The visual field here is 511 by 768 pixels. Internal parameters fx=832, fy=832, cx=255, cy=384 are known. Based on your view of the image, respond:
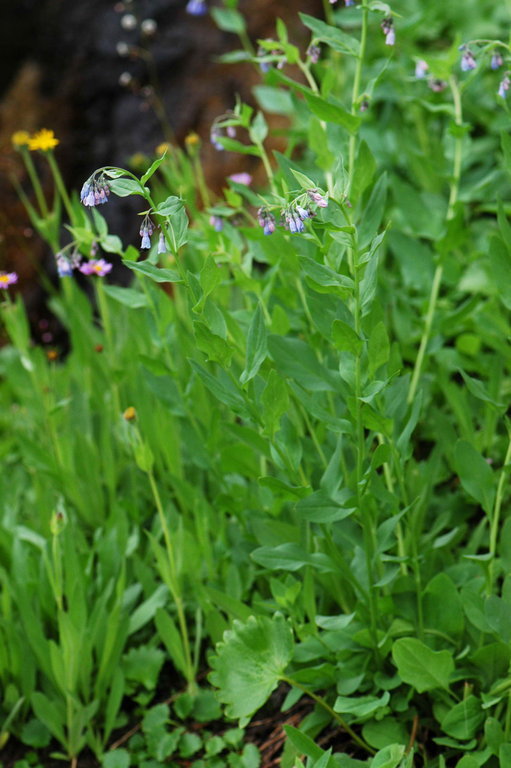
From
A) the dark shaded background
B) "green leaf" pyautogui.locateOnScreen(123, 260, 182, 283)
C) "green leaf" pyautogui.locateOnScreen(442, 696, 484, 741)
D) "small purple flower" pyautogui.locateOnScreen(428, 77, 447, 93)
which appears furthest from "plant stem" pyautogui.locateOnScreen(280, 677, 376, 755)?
the dark shaded background

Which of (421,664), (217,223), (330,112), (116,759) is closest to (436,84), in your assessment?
(330,112)

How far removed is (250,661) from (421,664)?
277 millimetres

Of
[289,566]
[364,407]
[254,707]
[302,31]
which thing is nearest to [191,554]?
[289,566]

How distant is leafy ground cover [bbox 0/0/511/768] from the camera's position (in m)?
1.33

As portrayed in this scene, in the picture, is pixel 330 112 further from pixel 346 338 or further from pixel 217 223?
pixel 346 338

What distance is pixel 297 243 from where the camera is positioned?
1.58 m

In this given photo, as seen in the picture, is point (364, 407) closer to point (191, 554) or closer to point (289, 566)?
point (289, 566)

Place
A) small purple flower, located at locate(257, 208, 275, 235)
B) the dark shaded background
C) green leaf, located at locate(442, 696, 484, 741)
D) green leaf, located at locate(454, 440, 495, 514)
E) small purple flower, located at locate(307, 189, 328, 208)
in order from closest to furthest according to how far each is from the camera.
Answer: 1. small purple flower, located at locate(307, 189, 328, 208)
2. small purple flower, located at locate(257, 208, 275, 235)
3. green leaf, located at locate(442, 696, 484, 741)
4. green leaf, located at locate(454, 440, 495, 514)
5. the dark shaded background

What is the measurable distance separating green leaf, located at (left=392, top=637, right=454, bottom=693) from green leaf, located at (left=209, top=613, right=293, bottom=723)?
0.18 m

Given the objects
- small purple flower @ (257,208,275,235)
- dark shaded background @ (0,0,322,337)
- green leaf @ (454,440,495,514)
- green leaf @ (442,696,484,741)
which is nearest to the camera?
small purple flower @ (257,208,275,235)

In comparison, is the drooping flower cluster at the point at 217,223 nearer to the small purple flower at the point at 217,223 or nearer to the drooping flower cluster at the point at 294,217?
the small purple flower at the point at 217,223

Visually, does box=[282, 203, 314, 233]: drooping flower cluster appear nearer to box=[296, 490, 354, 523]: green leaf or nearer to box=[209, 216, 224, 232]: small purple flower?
box=[296, 490, 354, 523]: green leaf

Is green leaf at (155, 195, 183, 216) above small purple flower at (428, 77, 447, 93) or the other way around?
above

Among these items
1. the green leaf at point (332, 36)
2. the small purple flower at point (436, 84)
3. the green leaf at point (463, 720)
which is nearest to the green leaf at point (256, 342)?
the green leaf at point (332, 36)
